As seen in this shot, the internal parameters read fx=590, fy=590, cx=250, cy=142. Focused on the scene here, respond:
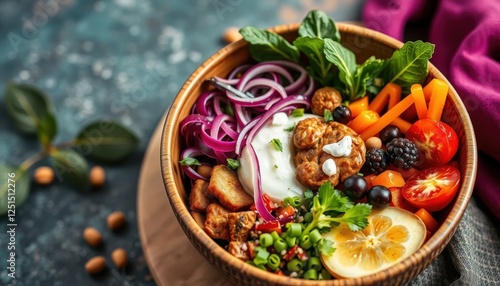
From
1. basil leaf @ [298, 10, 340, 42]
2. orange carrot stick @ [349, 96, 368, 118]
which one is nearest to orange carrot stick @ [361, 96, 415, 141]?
orange carrot stick @ [349, 96, 368, 118]

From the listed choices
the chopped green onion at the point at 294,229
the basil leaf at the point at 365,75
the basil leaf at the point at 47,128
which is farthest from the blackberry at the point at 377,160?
the basil leaf at the point at 47,128

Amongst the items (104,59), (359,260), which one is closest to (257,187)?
→ (359,260)

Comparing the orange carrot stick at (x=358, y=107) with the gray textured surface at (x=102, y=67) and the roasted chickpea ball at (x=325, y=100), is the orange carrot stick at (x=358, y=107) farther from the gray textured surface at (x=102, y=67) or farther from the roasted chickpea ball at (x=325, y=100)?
the gray textured surface at (x=102, y=67)

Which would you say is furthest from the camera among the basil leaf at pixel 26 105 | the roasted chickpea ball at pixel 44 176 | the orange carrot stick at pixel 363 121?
the basil leaf at pixel 26 105

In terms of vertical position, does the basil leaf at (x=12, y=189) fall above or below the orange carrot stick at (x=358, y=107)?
below

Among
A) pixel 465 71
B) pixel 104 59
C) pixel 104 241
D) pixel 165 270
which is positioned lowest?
pixel 104 241

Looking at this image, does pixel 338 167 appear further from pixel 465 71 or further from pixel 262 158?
pixel 465 71

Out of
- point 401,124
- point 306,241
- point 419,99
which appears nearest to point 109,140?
point 306,241
